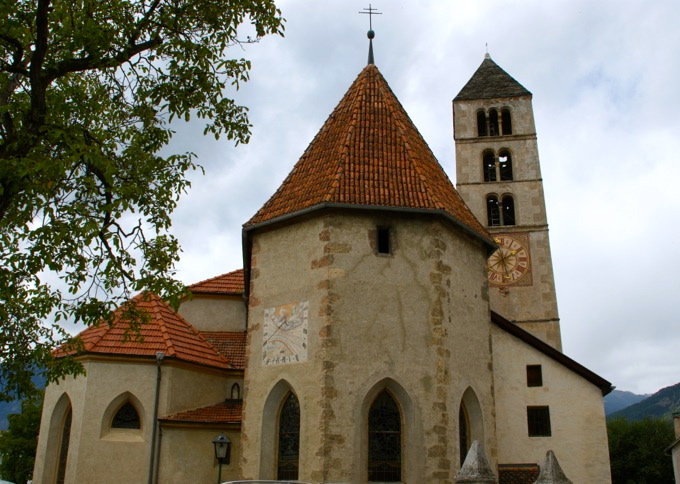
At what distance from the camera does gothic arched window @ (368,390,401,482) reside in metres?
11.3

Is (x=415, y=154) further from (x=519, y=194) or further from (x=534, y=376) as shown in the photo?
(x=519, y=194)

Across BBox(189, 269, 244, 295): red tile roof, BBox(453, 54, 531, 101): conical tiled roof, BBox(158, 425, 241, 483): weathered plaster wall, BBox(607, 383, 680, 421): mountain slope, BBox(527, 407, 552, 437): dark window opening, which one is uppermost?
BBox(453, 54, 531, 101): conical tiled roof

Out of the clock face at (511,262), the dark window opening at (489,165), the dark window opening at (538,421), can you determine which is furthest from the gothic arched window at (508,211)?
the dark window opening at (538,421)

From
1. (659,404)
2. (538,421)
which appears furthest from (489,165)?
(659,404)

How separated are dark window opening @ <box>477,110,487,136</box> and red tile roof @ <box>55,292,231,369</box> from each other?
16.7m

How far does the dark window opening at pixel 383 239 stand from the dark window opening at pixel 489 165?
16344mm

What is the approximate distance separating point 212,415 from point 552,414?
749 centimetres

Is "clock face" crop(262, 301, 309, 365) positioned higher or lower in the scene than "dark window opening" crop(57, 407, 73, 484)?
higher

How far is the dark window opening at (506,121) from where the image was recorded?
28922mm

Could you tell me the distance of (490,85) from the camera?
30.2 m

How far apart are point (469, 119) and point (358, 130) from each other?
53.6 ft

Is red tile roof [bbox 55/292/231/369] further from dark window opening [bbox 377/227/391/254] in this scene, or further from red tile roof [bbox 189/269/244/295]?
dark window opening [bbox 377/227/391/254]

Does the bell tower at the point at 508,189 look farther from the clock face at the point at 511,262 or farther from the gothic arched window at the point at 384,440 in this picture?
the gothic arched window at the point at 384,440

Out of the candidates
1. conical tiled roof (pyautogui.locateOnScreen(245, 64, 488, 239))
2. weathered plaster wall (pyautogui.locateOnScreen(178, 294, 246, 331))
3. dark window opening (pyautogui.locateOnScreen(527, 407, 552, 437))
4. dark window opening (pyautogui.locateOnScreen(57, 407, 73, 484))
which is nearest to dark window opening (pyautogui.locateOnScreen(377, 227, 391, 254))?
conical tiled roof (pyautogui.locateOnScreen(245, 64, 488, 239))
